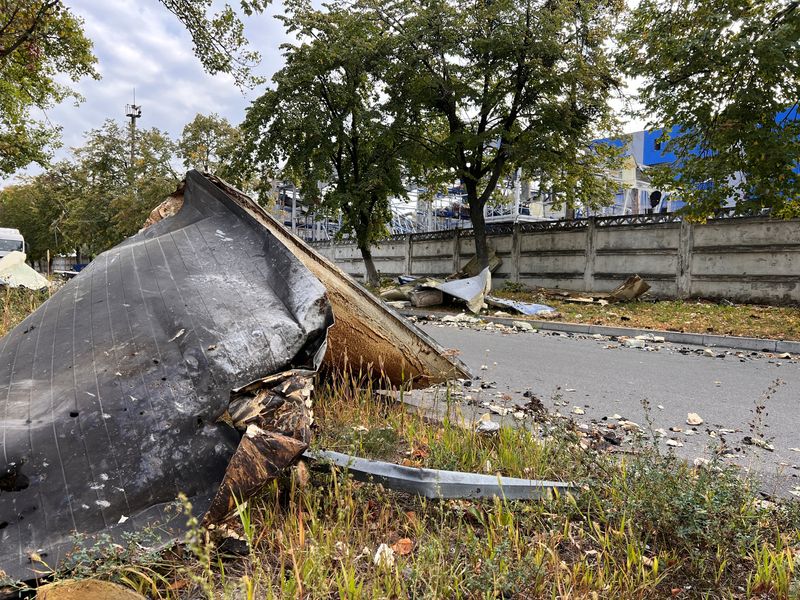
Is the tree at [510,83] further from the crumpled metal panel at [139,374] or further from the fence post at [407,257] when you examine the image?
the crumpled metal panel at [139,374]

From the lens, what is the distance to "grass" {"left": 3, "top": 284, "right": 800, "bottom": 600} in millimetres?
1388

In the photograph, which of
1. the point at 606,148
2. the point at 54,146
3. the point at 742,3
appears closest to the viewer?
the point at 742,3

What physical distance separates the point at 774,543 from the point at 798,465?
4.42ft

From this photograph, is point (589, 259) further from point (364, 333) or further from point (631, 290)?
point (364, 333)

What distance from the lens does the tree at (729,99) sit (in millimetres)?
7527

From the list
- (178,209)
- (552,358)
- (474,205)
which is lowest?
(552,358)

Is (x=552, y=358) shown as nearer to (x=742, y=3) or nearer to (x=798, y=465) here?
(x=798, y=465)

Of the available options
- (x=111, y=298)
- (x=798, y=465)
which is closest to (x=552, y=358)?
(x=798, y=465)

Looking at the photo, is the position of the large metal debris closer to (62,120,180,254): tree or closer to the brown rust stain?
the brown rust stain

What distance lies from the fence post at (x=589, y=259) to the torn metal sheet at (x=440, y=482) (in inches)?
536

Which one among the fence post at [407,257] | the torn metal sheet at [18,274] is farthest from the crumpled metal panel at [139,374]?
the fence post at [407,257]

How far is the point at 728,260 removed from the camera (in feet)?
38.8

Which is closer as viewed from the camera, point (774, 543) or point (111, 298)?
point (774, 543)

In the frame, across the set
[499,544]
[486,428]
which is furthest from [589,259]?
[499,544]
